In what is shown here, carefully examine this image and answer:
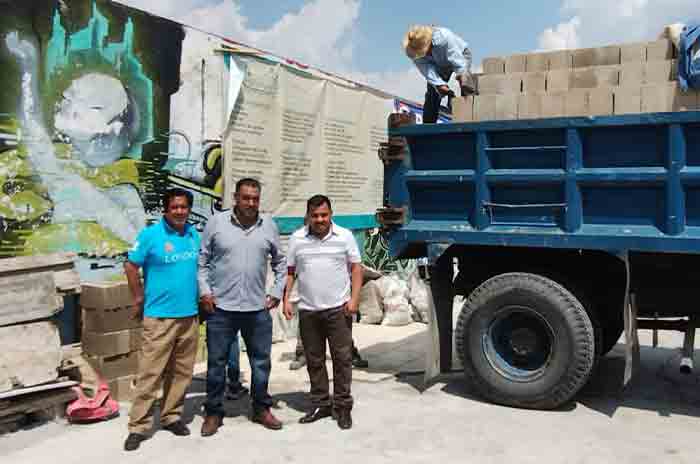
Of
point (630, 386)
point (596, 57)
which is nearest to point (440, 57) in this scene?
point (596, 57)

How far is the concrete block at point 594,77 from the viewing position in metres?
4.92

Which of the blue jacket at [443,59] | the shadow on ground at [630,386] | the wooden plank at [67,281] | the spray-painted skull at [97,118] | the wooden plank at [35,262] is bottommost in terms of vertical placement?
the shadow on ground at [630,386]

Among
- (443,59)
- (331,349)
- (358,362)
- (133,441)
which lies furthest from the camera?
(358,362)

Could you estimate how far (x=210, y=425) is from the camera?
175 inches

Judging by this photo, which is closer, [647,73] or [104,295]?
[647,73]

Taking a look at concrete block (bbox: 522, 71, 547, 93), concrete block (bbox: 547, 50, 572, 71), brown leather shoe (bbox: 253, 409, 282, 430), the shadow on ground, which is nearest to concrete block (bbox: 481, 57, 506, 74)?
concrete block (bbox: 522, 71, 547, 93)

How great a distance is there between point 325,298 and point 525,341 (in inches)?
66.1

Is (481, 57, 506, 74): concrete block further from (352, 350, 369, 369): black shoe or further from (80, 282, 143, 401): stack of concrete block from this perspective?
(80, 282, 143, 401): stack of concrete block

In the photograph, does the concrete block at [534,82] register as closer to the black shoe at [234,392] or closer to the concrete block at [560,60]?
the concrete block at [560,60]

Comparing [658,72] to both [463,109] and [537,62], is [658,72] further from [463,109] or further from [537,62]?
[463,109]

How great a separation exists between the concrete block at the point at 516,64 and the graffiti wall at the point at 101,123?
2999 mm

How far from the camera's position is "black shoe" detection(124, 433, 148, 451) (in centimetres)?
414

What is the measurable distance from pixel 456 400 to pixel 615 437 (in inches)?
50.3

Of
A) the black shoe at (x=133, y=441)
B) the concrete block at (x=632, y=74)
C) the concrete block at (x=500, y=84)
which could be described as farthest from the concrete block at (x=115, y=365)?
the concrete block at (x=632, y=74)
